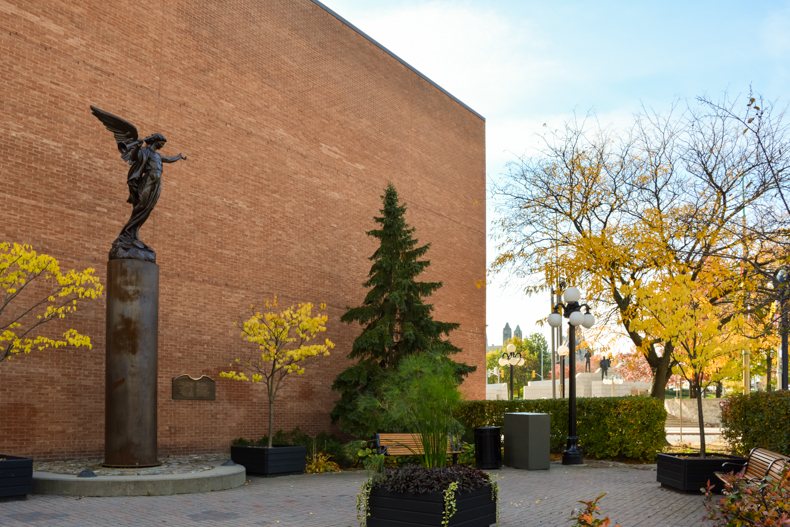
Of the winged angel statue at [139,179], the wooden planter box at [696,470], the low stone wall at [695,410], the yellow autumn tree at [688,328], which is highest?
the winged angel statue at [139,179]

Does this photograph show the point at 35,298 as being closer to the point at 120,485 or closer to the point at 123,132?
the point at 123,132

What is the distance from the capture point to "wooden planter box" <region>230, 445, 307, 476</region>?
47.9 ft

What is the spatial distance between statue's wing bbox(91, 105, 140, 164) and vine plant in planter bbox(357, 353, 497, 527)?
7346 millimetres

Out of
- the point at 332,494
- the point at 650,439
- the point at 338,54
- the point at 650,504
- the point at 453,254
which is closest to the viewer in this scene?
the point at 650,504

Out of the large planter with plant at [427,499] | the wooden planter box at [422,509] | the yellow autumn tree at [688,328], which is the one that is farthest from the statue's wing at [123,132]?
the yellow autumn tree at [688,328]

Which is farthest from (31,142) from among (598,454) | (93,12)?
(598,454)

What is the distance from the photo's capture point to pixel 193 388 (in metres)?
16.8

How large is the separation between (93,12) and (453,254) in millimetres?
14192

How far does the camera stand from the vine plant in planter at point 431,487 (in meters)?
7.98

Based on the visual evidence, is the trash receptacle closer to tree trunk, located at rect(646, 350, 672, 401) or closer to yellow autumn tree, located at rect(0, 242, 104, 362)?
tree trunk, located at rect(646, 350, 672, 401)

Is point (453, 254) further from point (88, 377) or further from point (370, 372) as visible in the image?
point (88, 377)

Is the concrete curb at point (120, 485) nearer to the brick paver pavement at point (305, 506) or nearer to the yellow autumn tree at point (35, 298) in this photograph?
the brick paver pavement at point (305, 506)

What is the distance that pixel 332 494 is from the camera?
1219cm

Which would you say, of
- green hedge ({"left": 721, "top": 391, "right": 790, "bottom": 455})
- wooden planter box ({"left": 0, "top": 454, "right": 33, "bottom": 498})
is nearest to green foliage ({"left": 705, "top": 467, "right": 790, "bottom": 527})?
green hedge ({"left": 721, "top": 391, "right": 790, "bottom": 455})
